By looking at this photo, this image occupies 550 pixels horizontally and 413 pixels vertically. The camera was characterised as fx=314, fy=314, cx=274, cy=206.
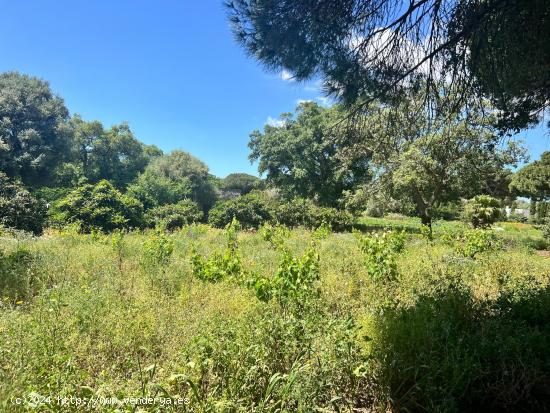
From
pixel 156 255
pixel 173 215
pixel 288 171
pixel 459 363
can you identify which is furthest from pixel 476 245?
pixel 288 171

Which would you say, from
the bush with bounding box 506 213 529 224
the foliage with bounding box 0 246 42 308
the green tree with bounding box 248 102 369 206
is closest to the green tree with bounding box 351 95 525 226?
the green tree with bounding box 248 102 369 206

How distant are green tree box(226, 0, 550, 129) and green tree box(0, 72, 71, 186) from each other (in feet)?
56.1

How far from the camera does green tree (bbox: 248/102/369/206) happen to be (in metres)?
19.4

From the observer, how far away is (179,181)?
25.8m

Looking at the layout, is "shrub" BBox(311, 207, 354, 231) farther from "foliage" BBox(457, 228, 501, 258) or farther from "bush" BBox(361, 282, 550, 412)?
"bush" BBox(361, 282, 550, 412)

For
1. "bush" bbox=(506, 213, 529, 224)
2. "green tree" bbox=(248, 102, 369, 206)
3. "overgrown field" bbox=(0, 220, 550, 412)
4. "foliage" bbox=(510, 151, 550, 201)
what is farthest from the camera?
"bush" bbox=(506, 213, 529, 224)

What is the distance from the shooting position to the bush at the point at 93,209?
42.5 ft

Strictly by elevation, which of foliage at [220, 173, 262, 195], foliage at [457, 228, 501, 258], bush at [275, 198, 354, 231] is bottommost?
foliage at [457, 228, 501, 258]

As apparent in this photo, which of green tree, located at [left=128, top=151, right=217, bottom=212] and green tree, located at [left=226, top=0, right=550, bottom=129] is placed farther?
green tree, located at [left=128, top=151, right=217, bottom=212]

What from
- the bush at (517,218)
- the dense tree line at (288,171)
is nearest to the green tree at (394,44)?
the dense tree line at (288,171)

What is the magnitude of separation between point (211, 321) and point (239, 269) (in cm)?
192

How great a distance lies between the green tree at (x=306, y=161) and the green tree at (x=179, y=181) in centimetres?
695

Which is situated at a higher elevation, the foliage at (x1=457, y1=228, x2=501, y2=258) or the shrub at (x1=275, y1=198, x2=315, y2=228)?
the shrub at (x1=275, y1=198, x2=315, y2=228)

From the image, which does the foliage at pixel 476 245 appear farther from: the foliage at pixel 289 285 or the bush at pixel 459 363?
the foliage at pixel 289 285
